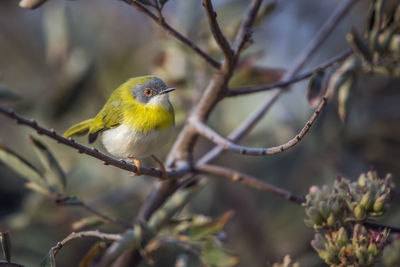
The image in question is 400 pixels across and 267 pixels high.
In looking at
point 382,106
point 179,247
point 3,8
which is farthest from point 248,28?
point 3,8

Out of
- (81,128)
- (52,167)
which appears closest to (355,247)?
(52,167)

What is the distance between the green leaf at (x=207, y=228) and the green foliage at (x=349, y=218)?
1.89ft

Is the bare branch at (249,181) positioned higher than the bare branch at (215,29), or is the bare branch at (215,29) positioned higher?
the bare branch at (215,29)

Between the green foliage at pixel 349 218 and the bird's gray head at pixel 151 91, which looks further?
the bird's gray head at pixel 151 91

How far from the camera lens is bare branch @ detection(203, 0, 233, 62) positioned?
1671 mm

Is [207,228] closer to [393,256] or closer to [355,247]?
[355,247]

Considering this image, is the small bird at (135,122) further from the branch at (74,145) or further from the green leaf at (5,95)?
the green leaf at (5,95)

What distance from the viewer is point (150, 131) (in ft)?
7.52

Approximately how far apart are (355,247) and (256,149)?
1.70 ft

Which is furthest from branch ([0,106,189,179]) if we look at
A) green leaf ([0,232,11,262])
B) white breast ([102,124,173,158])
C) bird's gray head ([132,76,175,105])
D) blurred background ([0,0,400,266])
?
blurred background ([0,0,400,266])

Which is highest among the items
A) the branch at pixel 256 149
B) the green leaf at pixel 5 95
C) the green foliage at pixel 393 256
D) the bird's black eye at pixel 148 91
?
the green leaf at pixel 5 95

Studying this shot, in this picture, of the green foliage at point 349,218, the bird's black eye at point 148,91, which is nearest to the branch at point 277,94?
the bird's black eye at point 148,91

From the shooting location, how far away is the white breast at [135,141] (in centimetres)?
228

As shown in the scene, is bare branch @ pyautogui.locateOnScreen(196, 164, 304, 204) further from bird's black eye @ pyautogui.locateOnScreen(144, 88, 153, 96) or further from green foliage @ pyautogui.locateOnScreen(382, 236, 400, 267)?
green foliage @ pyautogui.locateOnScreen(382, 236, 400, 267)
